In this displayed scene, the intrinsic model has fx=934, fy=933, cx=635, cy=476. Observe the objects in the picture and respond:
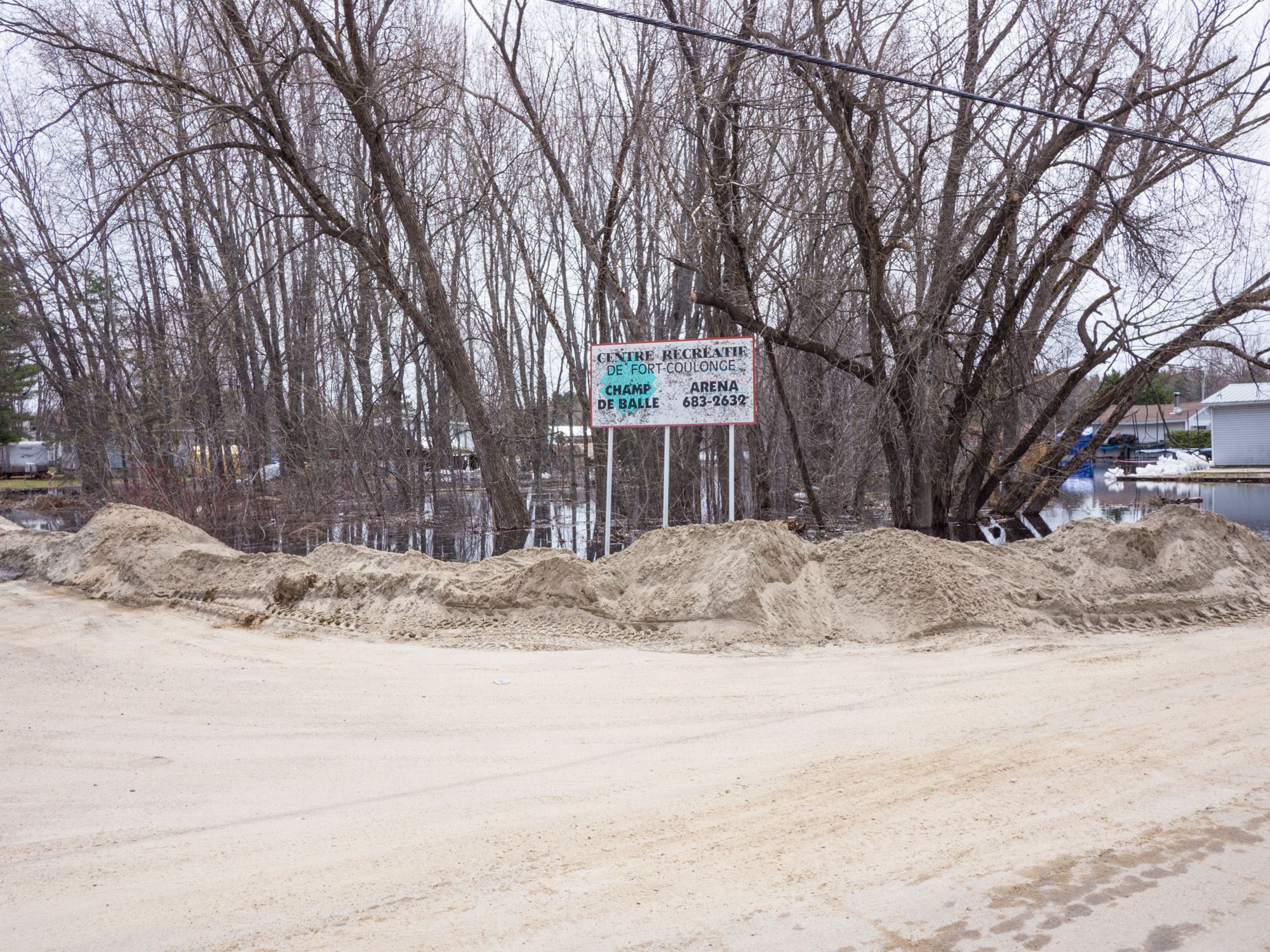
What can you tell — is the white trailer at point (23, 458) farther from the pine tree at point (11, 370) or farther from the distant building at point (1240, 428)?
the distant building at point (1240, 428)

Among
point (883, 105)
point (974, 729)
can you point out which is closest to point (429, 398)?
point (883, 105)

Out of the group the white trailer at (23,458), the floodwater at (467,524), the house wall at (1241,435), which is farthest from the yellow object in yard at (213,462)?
the house wall at (1241,435)

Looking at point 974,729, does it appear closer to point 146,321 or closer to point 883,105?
point 883,105

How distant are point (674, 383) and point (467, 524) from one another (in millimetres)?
7434

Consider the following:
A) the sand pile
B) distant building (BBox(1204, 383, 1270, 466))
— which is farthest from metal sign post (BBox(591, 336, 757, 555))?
distant building (BBox(1204, 383, 1270, 466))

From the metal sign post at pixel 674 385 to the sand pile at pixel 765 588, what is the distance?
2.37m

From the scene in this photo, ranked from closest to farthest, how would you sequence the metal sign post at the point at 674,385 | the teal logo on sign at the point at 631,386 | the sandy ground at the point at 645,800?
the sandy ground at the point at 645,800 → the metal sign post at the point at 674,385 → the teal logo on sign at the point at 631,386

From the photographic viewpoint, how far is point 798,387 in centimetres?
1775

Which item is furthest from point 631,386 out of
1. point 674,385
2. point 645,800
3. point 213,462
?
point 213,462

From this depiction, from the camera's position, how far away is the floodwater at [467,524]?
48.1 ft

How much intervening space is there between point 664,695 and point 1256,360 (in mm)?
11126

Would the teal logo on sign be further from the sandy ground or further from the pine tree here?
the pine tree

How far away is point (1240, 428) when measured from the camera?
40.8m

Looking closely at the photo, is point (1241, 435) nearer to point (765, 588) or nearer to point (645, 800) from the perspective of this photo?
point (765, 588)
